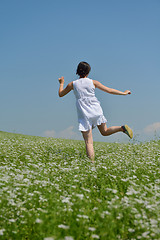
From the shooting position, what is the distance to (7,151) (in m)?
9.84

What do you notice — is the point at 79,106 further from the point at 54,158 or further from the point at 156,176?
the point at 156,176

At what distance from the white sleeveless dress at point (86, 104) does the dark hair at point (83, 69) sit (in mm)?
228

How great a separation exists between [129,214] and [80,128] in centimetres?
418

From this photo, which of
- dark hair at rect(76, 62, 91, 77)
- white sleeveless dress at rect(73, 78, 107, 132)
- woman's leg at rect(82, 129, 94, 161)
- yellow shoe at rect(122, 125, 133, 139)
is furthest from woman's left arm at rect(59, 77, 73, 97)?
yellow shoe at rect(122, 125, 133, 139)

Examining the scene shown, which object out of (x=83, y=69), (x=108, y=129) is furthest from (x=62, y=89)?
(x=108, y=129)

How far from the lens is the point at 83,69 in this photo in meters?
8.10

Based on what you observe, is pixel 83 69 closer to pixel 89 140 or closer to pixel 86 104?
pixel 86 104

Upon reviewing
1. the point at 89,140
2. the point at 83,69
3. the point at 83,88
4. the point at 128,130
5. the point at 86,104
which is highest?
the point at 83,69

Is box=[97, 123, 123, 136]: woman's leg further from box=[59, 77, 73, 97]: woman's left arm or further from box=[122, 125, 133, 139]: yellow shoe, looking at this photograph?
box=[59, 77, 73, 97]: woman's left arm

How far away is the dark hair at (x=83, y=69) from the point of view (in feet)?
26.5

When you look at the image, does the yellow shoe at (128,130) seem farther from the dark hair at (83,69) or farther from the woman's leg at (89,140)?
the dark hair at (83,69)

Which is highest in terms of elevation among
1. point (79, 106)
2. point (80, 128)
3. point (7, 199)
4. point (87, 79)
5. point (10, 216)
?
point (87, 79)

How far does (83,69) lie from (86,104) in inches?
41.7

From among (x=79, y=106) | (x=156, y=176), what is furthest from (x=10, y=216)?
(x=79, y=106)
